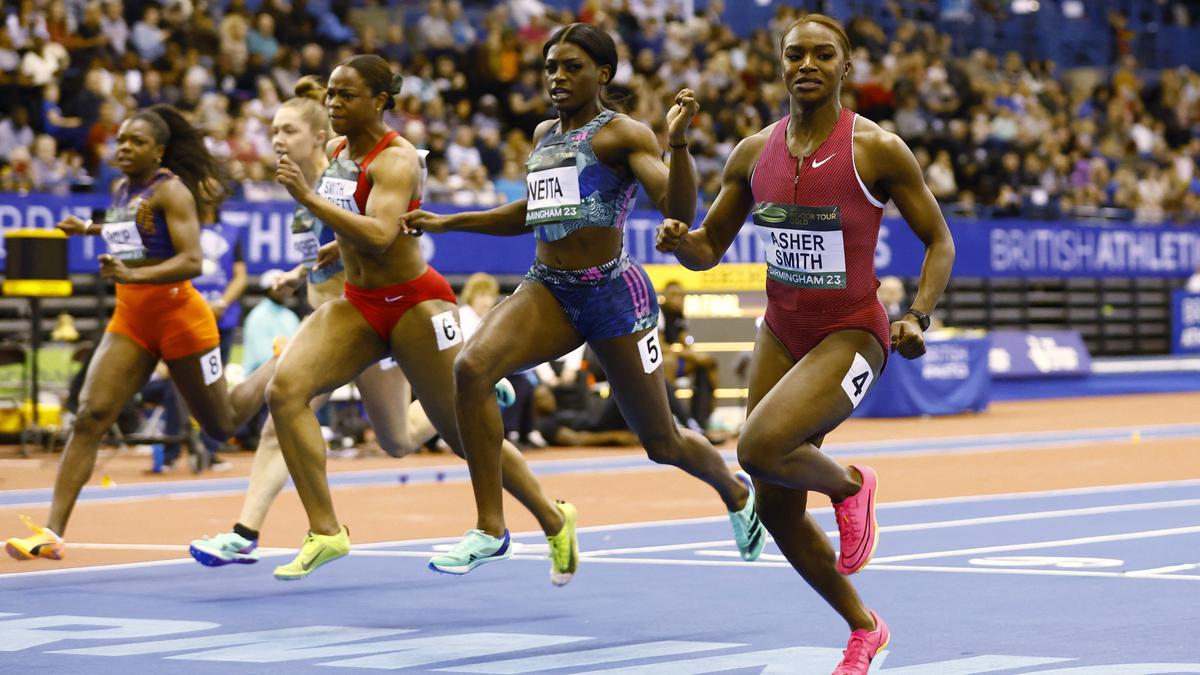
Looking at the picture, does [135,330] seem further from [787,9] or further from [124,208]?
[787,9]

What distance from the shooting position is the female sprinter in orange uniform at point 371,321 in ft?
26.4

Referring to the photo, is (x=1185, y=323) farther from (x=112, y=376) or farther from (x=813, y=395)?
(x=813, y=395)

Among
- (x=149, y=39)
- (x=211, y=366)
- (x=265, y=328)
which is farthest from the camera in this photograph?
(x=149, y=39)

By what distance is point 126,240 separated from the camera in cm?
972

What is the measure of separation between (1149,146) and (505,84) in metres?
15.4

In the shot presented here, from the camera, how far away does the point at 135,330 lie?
959cm

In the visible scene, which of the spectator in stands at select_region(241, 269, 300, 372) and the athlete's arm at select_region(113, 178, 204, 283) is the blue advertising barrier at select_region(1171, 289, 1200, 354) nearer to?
the spectator in stands at select_region(241, 269, 300, 372)

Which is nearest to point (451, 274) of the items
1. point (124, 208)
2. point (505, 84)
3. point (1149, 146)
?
point (505, 84)

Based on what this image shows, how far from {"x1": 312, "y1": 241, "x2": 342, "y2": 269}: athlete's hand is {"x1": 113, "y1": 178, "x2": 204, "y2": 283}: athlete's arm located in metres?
0.97

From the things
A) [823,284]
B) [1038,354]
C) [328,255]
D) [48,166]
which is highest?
[48,166]

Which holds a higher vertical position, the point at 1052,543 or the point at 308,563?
the point at 308,563

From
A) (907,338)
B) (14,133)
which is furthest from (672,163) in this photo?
(14,133)

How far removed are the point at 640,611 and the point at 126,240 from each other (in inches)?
139

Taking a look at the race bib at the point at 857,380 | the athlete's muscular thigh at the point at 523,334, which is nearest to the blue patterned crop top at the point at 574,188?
the athlete's muscular thigh at the point at 523,334
